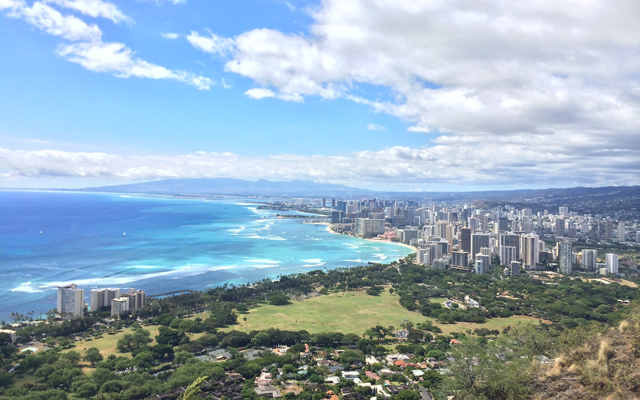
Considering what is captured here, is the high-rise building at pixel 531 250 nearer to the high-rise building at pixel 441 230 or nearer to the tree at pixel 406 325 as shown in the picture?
the high-rise building at pixel 441 230

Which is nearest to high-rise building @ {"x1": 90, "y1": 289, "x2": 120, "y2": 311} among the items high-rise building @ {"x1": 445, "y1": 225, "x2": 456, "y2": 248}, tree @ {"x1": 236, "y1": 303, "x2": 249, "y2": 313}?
tree @ {"x1": 236, "y1": 303, "x2": 249, "y2": 313}

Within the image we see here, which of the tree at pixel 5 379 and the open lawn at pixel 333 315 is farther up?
the tree at pixel 5 379

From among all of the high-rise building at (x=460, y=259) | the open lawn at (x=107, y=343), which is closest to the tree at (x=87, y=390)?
the open lawn at (x=107, y=343)

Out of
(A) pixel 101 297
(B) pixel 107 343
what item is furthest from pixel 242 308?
(A) pixel 101 297

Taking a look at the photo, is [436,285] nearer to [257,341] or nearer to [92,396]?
[257,341]

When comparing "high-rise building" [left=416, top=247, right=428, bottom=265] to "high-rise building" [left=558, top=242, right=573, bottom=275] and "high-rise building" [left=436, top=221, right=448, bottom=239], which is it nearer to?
"high-rise building" [left=558, top=242, right=573, bottom=275]

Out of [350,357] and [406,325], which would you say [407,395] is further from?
[406,325]
